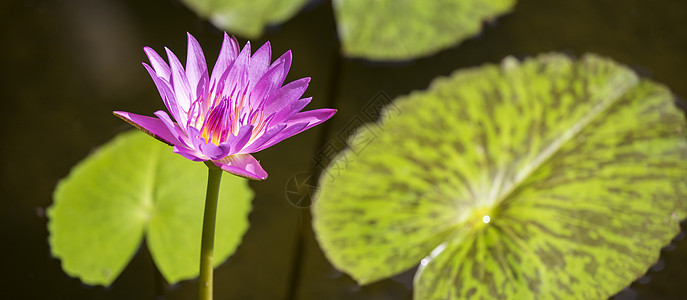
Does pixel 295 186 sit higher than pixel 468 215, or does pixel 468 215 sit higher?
pixel 295 186

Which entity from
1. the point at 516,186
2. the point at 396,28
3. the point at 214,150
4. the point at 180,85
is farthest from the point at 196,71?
the point at 396,28

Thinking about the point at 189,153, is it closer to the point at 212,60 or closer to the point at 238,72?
the point at 238,72

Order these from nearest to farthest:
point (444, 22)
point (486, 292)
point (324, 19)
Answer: point (486, 292), point (444, 22), point (324, 19)

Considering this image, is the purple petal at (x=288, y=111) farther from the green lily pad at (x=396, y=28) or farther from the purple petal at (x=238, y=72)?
the green lily pad at (x=396, y=28)

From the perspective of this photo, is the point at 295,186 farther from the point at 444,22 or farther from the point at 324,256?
the point at 444,22

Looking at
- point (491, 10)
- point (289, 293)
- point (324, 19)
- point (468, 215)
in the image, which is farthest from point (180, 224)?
point (491, 10)

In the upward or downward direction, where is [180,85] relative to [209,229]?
upward

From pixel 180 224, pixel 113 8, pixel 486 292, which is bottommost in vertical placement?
pixel 486 292
